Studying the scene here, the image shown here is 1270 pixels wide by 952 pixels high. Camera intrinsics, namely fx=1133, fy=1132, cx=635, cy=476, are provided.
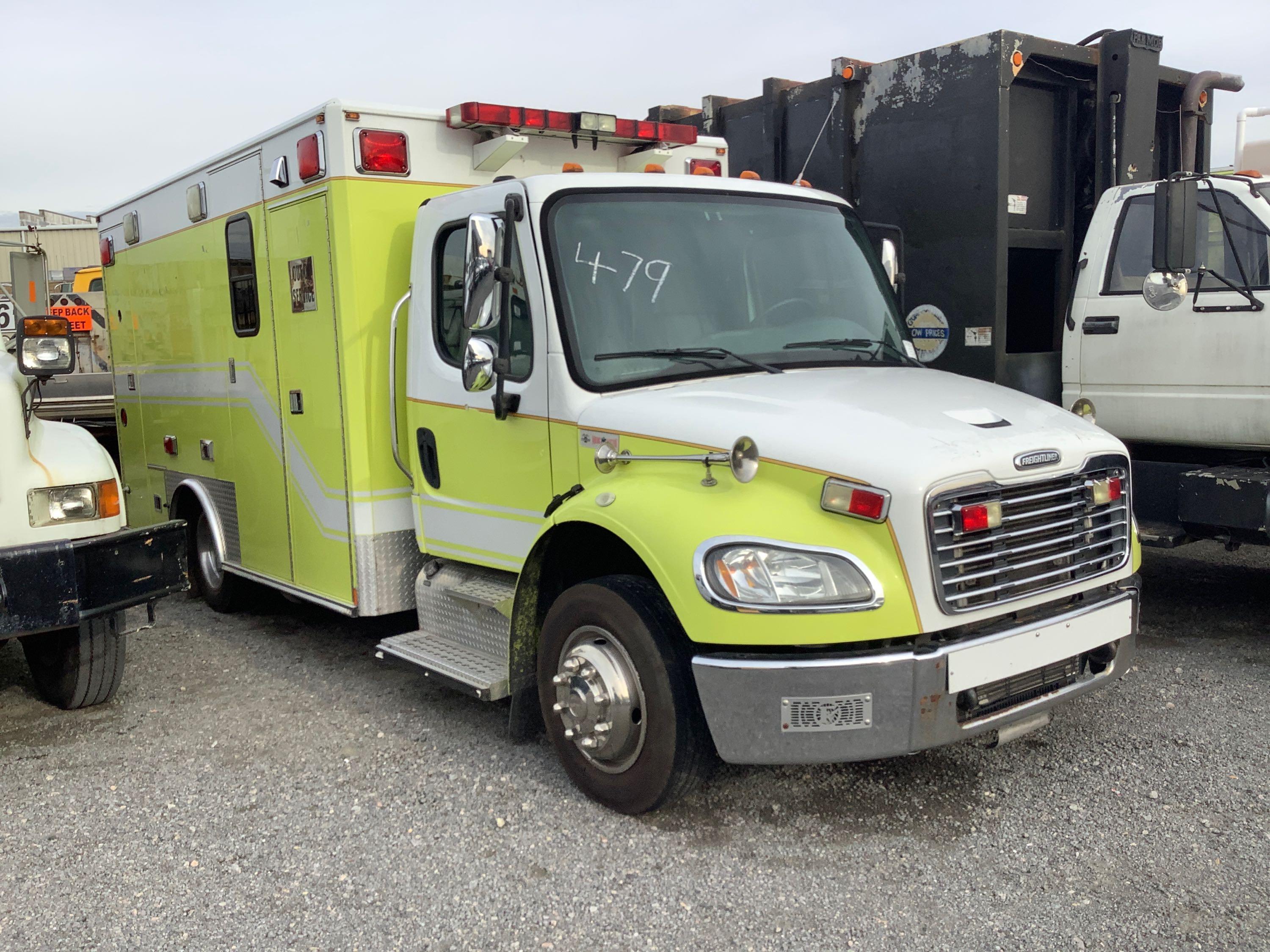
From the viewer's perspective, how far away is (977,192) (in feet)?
21.6

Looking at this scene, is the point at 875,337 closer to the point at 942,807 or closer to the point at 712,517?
the point at 712,517

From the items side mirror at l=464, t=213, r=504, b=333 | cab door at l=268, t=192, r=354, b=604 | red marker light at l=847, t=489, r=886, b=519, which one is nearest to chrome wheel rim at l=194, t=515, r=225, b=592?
cab door at l=268, t=192, r=354, b=604

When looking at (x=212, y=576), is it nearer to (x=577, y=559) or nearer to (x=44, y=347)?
(x=44, y=347)

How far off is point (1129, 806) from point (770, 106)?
17.9 ft

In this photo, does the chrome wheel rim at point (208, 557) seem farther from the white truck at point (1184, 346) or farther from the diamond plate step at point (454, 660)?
the white truck at point (1184, 346)

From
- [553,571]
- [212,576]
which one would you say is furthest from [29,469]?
[212,576]

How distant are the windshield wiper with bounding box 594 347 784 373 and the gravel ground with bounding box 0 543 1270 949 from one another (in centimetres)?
159

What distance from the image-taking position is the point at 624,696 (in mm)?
3891

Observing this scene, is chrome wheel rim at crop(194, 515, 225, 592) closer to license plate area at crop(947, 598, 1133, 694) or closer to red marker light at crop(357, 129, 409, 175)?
red marker light at crop(357, 129, 409, 175)

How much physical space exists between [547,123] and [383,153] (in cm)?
77

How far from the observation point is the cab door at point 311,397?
5297 millimetres

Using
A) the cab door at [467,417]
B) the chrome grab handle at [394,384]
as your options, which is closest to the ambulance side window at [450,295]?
the cab door at [467,417]

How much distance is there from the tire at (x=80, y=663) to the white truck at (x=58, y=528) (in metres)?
0.19

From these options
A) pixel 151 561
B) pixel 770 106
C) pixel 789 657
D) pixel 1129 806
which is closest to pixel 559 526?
pixel 789 657
